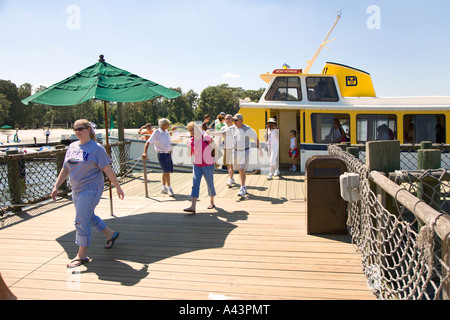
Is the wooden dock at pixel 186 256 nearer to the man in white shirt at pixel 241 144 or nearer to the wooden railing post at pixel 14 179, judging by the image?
the wooden railing post at pixel 14 179

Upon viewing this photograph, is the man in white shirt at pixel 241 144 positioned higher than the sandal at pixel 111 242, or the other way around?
the man in white shirt at pixel 241 144

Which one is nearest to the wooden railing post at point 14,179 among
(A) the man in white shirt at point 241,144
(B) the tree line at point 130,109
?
(A) the man in white shirt at point 241,144

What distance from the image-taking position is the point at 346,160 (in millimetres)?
4926

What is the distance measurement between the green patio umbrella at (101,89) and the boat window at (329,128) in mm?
5011

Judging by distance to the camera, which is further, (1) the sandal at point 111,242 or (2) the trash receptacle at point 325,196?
(2) the trash receptacle at point 325,196

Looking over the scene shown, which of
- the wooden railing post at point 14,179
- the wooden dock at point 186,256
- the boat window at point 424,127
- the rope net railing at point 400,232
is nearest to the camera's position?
the rope net railing at point 400,232

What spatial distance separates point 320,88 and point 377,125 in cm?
207

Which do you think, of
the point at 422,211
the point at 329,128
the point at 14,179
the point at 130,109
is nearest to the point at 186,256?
the point at 422,211

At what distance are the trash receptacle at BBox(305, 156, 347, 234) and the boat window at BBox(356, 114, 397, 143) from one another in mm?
5830

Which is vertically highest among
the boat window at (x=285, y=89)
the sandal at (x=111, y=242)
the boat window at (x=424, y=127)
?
the boat window at (x=285, y=89)

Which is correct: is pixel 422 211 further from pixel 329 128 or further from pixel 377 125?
pixel 377 125

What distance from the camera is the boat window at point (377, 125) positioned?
9.97m
